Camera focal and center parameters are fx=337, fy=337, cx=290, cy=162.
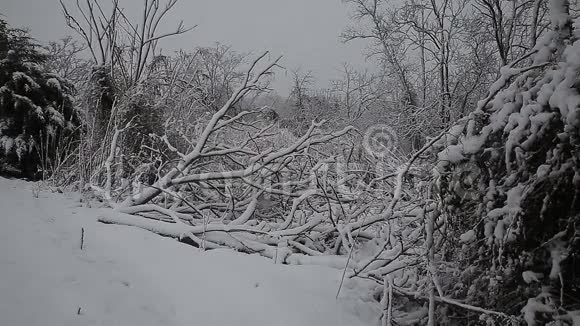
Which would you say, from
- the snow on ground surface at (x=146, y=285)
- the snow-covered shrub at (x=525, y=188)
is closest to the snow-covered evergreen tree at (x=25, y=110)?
the snow on ground surface at (x=146, y=285)

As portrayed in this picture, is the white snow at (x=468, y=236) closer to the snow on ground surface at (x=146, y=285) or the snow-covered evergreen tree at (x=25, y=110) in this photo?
the snow on ground surface at (x=146, y=285)

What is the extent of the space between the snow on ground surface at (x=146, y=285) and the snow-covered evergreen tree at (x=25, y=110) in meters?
5.60

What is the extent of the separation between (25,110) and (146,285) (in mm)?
7365

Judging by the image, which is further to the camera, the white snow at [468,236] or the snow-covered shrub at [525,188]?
the white snow at [468,236]

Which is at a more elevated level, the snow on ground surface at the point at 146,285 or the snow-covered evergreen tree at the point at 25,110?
the snow-covered evergreen tree at the point at 25,110

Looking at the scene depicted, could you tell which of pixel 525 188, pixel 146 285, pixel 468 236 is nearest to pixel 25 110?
pixel 146 285

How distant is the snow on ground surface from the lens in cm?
174

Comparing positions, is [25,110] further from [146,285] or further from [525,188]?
[525,188]

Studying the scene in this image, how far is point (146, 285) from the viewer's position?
209cm

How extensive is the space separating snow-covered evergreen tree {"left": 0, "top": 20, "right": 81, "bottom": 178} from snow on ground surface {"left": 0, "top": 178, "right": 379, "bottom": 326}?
5597 millimetres

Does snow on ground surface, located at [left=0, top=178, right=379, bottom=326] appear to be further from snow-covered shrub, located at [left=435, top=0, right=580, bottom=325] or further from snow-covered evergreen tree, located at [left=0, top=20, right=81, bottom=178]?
snow-covered evergreen tree, located at [left=0, top=20, right=81, bottom=178]

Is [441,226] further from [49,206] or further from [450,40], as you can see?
[450,40]

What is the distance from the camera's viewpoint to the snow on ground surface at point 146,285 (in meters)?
1.74

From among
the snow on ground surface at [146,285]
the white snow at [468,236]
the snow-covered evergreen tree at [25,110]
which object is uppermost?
the snow-covered evergreen tree at [25,110]
